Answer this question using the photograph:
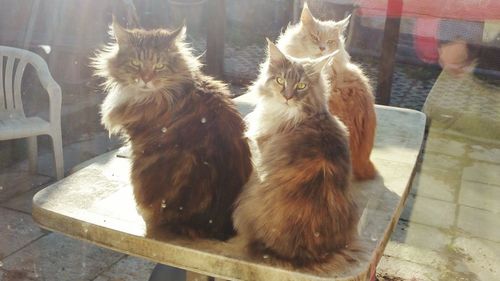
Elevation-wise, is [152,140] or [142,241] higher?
[152,140]

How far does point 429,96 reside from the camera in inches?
241

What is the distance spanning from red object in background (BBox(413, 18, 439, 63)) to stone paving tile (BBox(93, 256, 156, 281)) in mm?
6064

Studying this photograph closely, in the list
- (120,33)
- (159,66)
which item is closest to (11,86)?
(120,33)

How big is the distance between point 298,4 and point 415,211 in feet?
10.7

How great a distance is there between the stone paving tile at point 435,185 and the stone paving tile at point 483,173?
0.18 metres

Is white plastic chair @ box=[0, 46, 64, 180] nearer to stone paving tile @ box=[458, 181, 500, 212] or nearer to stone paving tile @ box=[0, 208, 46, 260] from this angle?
stone paving tile @ box=[0, 208, 46, 260]

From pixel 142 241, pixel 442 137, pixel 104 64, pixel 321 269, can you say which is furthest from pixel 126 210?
pixel 442 137

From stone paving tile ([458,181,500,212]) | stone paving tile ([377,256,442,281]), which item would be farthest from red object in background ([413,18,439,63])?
stone paving tile ([377,256,442,281])

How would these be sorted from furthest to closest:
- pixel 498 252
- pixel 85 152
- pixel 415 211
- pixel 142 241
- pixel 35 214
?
pixel 85 152 → pixel 415 211 → pixel 498 252 → pixel 35 214 → pixel 142 241

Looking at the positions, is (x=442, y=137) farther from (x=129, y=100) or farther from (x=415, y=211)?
(x=129, y=100)

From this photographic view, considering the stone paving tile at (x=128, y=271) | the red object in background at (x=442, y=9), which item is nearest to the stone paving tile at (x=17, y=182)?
the stone paving tile at (x=128, y=271)

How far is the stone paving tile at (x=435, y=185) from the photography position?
13.9 feet

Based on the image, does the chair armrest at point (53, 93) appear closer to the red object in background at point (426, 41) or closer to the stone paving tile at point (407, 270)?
the stone paving tile at point (407, 270)

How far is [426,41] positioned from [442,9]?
225cm
